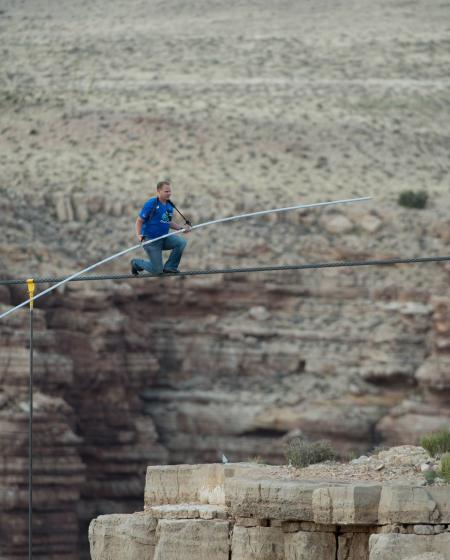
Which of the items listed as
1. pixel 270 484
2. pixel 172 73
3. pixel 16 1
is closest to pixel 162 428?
pixel 172 73

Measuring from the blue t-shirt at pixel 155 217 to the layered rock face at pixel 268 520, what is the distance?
310 cm

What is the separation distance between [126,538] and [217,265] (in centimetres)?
5654

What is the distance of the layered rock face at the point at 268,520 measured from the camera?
98.1ft

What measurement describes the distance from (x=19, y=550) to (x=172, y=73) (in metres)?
35.3

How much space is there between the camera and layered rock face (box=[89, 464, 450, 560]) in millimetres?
29891

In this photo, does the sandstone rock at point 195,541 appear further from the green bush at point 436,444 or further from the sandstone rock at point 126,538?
the green bush at point 436,444

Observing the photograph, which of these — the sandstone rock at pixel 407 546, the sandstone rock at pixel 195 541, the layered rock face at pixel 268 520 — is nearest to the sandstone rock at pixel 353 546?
the layered rock face at pixel 268 520

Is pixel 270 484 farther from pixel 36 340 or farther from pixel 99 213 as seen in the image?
pixel 99 213

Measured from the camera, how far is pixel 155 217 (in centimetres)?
3406

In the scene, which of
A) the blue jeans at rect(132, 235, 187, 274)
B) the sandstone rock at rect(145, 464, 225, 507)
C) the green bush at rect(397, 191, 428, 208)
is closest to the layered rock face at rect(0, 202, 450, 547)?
the green bush at rect(397, 191, 428, 208)

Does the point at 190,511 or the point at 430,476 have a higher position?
the point at 430,476

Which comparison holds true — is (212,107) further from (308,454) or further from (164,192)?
(164,192)

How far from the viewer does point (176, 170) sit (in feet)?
321

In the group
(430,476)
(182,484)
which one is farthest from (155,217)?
(430,476)
